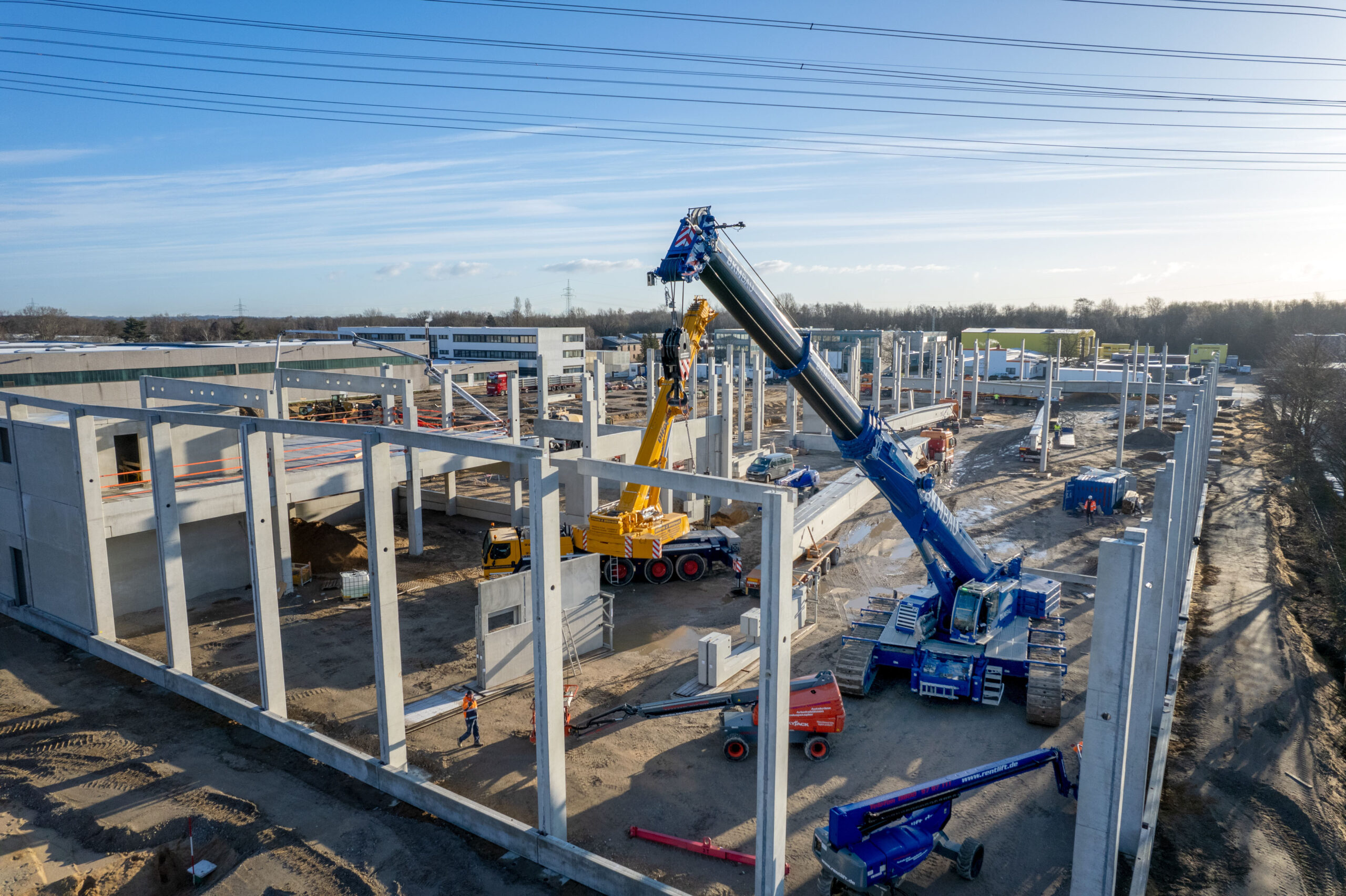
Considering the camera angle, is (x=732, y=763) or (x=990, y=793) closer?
(x=990, y=793)

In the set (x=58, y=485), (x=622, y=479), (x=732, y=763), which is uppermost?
(x=622, y=479)

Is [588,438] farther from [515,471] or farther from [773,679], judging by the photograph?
[773,679]

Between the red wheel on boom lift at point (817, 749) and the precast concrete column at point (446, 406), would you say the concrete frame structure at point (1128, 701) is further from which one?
the precast concrete column at point (446, 406)

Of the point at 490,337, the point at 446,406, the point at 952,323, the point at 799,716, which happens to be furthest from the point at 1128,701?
the point at 952,323

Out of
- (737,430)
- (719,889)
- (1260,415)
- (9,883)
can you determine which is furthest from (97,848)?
(1260,415)

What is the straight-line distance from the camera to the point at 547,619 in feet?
28.8

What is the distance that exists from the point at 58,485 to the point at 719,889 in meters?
15.6

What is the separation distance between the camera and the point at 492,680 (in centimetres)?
1430

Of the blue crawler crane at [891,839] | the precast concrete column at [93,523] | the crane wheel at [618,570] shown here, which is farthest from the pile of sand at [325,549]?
the blue crawler crane at [891,839]

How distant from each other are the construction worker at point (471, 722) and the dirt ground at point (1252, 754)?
932cm

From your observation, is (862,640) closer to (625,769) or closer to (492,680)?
(625,769)

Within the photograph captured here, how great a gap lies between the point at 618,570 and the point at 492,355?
6135cm

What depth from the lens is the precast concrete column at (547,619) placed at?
869 centimetres

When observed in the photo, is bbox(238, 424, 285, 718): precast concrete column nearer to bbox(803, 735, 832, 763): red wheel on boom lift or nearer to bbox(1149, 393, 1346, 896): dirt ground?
bbox(803, 735, 832, 763): red wheel on boom lift
